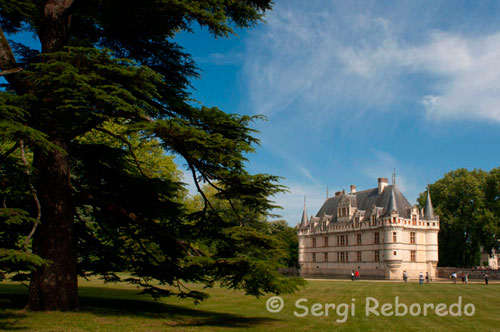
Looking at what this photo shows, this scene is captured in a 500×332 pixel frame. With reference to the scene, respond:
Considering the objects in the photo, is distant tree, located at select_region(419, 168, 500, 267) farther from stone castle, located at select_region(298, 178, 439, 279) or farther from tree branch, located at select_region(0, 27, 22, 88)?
tree branch, located at select_region(0, 27, 22, 88)

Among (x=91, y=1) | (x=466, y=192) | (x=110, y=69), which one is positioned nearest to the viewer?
(x=110, y=69)

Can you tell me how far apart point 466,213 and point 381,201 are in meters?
10.7

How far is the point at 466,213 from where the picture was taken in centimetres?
5156

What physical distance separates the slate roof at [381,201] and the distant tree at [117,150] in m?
41.4

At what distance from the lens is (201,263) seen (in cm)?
829

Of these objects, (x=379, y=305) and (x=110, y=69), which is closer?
(x=110, y=69)

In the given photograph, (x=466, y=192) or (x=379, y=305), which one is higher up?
(x=466, y=192)

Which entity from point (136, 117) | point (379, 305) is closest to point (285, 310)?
point (379, 305)

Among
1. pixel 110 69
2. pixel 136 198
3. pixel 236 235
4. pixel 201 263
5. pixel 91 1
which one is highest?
pixel 91 1

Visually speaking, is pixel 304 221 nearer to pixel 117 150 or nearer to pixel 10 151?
pixel 117 150

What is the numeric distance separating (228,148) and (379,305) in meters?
8.96

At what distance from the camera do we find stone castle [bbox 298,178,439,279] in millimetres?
47000

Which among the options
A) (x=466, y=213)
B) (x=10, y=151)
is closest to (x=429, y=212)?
(x=466, y=213)

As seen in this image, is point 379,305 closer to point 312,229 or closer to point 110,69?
point 110,69
